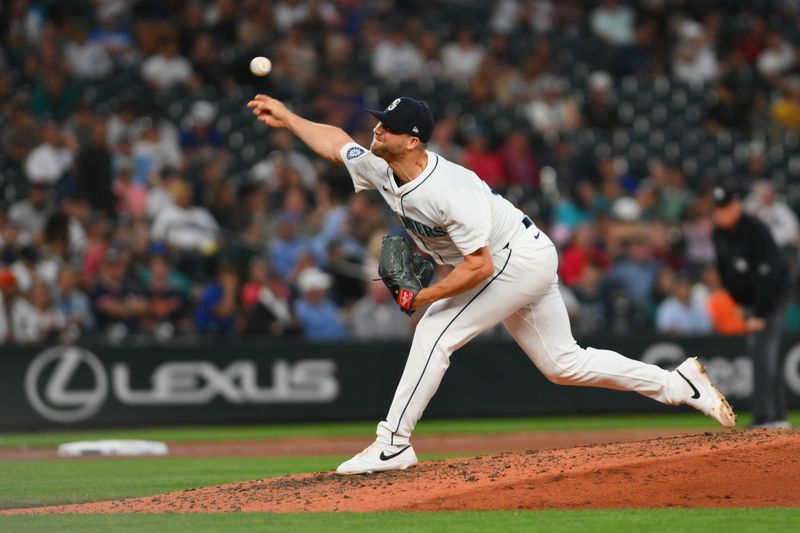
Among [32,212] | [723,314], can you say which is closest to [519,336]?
[723,314]

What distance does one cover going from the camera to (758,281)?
1057 cm

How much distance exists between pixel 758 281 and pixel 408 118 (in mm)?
4905

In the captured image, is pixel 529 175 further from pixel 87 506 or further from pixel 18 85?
pixel 87 506

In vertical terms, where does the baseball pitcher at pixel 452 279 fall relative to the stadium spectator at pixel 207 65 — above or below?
below

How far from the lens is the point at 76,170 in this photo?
14.9 m

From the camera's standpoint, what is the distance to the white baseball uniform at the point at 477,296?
677cm

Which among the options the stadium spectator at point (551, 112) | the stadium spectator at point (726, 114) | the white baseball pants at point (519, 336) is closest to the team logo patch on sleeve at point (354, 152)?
the white baseball pants at point (519, 336)

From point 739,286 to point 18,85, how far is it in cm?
980

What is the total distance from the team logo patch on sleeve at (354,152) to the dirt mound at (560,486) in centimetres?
181

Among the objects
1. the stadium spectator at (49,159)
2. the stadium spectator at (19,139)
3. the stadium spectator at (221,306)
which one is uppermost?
the stadium spectator at (19,139)

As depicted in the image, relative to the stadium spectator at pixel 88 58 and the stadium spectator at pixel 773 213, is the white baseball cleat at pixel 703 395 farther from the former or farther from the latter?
the stadium spectator at pixel 88 58

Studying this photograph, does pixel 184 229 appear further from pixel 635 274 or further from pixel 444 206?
pixel 444 206

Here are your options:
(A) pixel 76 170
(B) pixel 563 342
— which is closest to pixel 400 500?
(B) pixel 563 342

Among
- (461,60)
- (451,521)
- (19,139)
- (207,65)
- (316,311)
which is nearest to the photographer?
(451,521)
